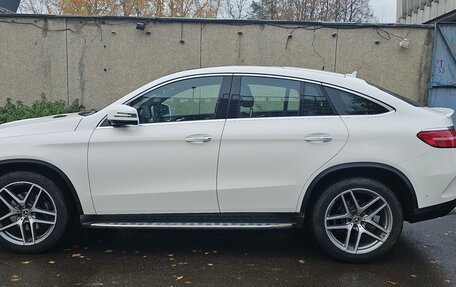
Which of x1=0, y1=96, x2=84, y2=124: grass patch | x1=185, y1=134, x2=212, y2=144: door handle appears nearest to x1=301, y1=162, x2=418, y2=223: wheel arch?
x1=185, y1=134, x2=212, y2=144: door handle

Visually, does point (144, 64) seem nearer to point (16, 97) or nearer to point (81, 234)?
point (16, 97)

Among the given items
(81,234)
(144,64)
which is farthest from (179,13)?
(81,234)

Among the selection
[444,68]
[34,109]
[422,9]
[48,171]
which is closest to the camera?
[48,171]

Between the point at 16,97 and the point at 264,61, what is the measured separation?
5269mm

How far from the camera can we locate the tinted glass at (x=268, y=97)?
411cm

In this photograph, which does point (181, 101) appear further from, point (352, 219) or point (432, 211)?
point (432, 211)

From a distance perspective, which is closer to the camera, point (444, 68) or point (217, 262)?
point (217, 262)

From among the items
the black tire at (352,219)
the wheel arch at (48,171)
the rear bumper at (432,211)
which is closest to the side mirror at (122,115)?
the wheel arch at (48,171)

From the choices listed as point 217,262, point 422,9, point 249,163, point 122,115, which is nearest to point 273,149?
point 249,163

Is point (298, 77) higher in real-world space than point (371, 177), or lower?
higher

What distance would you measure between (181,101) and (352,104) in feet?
5.21

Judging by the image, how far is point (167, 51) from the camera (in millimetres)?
9336

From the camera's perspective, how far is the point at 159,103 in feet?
13.8

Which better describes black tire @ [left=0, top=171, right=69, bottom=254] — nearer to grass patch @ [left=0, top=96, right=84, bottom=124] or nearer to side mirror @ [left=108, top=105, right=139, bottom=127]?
side mirror @ [left=108, top=105, right=139, bottom=127]
